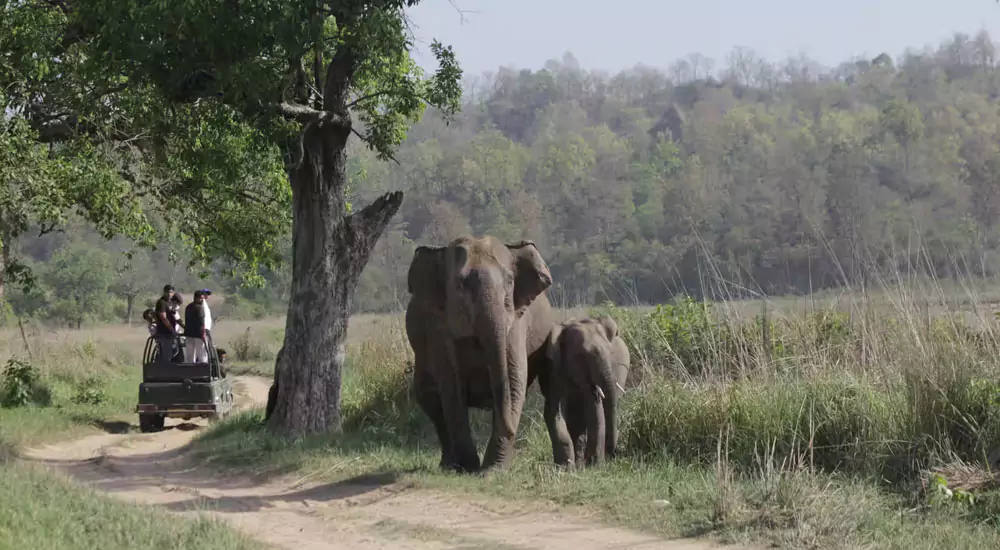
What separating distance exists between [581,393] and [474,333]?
155 centimetres

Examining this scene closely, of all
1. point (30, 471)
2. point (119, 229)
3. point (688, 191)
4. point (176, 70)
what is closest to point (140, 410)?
point (119, 229)

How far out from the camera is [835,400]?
34.6 ft

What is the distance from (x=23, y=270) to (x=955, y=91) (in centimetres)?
9816

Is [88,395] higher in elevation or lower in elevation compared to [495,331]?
lower

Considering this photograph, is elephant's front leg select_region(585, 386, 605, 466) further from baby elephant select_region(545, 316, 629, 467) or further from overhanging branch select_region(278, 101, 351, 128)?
overhanging branch select_region(278, 101, 351, 128)

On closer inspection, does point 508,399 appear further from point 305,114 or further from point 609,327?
point 305,114

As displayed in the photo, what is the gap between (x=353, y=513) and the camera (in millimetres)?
9414

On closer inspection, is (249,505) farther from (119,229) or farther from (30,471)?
(119,229)

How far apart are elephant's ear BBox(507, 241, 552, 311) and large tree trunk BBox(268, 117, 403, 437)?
14.0 feet

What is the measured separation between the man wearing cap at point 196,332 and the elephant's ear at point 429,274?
8643 mm

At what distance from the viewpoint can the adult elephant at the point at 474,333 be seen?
9.99 m

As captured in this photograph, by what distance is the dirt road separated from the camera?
8.23 meters

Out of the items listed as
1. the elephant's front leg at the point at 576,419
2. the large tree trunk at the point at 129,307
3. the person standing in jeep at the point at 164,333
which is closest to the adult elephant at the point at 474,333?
the elephant's front leg at the point at 576,419

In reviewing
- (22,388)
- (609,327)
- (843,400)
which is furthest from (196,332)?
(843,400)
